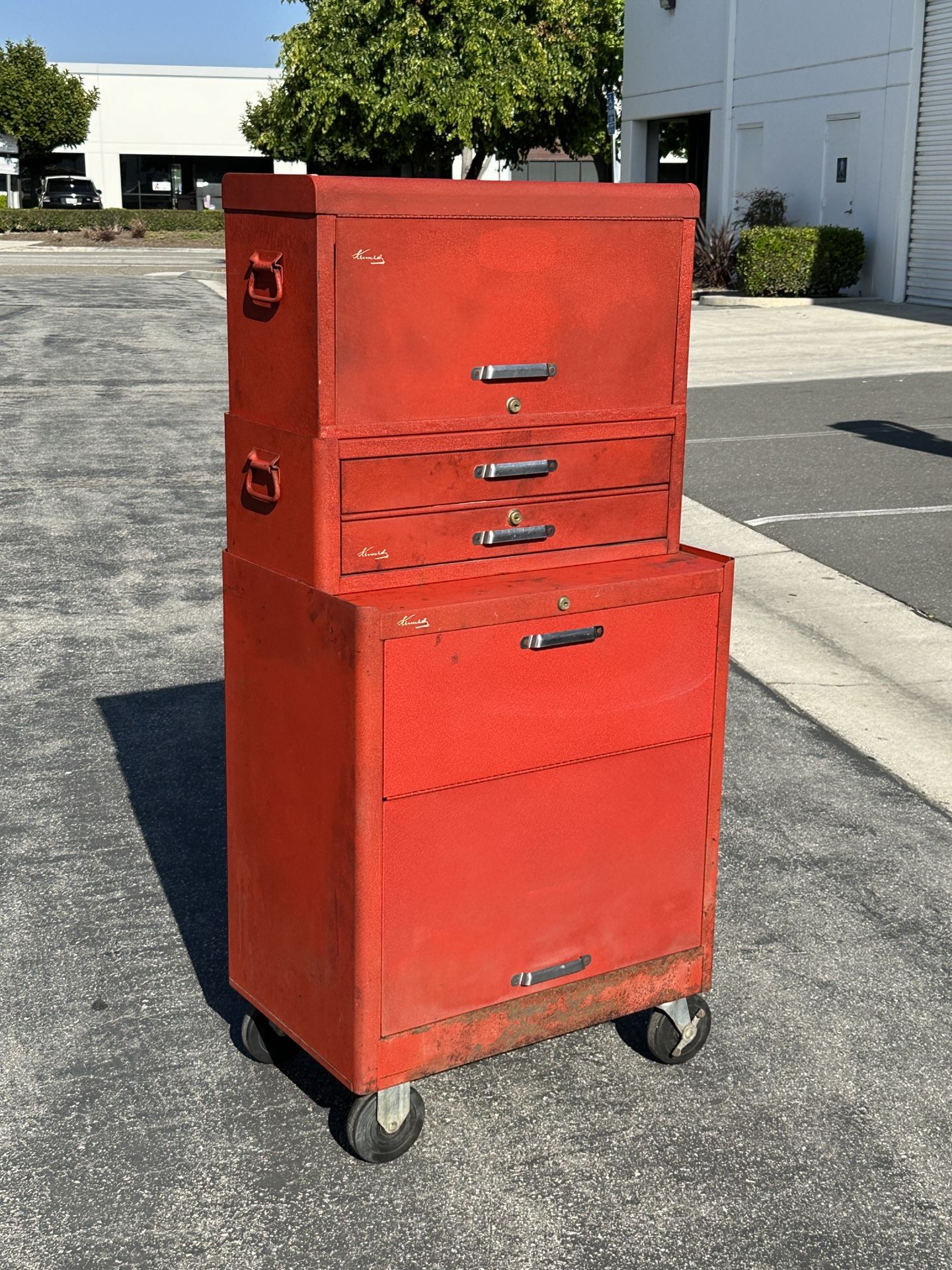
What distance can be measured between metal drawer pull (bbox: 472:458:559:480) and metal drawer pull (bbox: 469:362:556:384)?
170 mm

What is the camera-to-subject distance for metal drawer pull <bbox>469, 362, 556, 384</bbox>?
9.51ft

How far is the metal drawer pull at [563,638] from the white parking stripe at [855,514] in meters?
6.24

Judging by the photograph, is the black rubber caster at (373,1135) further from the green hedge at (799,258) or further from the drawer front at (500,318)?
the green hedge at (799,258)

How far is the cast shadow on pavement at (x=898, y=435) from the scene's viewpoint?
37.9 ft

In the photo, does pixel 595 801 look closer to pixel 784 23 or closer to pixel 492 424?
pixel 492 424

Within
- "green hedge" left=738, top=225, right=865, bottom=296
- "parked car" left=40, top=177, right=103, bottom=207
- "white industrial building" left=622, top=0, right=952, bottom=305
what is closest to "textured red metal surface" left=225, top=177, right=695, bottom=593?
"white industrial building" left=622, top=0, right=952, bottom=305

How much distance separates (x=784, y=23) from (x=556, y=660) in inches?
1070

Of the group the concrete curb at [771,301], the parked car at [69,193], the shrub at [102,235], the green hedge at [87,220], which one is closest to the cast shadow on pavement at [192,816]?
the concrete curb at [771,301]

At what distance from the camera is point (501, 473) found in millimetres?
2969

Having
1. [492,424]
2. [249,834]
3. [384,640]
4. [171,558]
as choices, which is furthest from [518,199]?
[171,558]

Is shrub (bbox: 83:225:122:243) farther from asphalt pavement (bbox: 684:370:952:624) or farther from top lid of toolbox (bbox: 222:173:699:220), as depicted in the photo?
top lid of toolbox (bbox: 222:173:699:220)

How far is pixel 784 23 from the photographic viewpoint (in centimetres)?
2702

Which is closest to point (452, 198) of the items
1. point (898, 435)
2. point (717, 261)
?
point (898, 435)

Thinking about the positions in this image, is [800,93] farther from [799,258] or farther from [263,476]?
[263,476]
